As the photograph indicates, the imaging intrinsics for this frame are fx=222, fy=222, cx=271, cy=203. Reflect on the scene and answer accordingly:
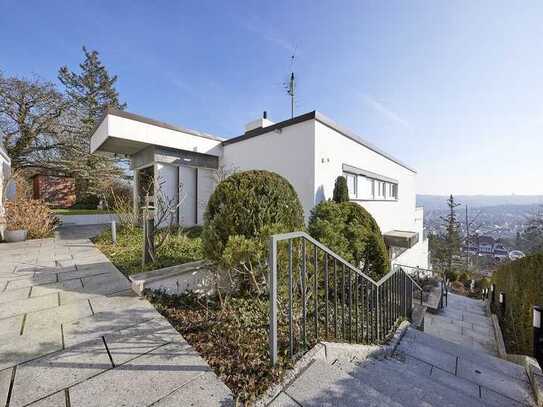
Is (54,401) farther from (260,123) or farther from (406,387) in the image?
(260,123)

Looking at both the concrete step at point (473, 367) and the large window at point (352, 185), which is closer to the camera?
the concrete step at point (473, 367)

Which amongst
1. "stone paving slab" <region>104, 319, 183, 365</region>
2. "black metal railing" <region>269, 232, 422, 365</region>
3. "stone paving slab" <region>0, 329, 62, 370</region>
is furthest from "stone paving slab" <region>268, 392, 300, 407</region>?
"stone paving slab" <region>0, 329, 62, 370</region>

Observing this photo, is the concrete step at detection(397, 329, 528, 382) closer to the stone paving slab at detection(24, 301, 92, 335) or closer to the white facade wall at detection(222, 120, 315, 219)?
the white facade wall at detection(222, 120, 315, 219)

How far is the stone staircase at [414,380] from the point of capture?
5.22ft

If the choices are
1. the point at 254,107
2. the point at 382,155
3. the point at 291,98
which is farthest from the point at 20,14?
the point at 382,155

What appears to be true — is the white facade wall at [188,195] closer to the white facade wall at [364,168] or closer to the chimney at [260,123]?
the chimney at [260,123]

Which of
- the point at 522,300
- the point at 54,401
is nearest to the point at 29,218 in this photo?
the point at 54,401

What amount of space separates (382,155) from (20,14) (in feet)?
44.0

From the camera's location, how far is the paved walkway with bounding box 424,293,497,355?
5434 millimetres

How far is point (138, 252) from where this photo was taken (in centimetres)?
500

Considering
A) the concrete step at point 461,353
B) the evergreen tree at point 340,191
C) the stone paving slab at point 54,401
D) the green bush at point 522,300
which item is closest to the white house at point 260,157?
the evergreen tree at point 340,191

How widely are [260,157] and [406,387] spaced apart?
6.44m

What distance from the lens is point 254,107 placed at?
997cm

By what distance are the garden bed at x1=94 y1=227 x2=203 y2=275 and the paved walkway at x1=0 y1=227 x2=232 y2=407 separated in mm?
572
